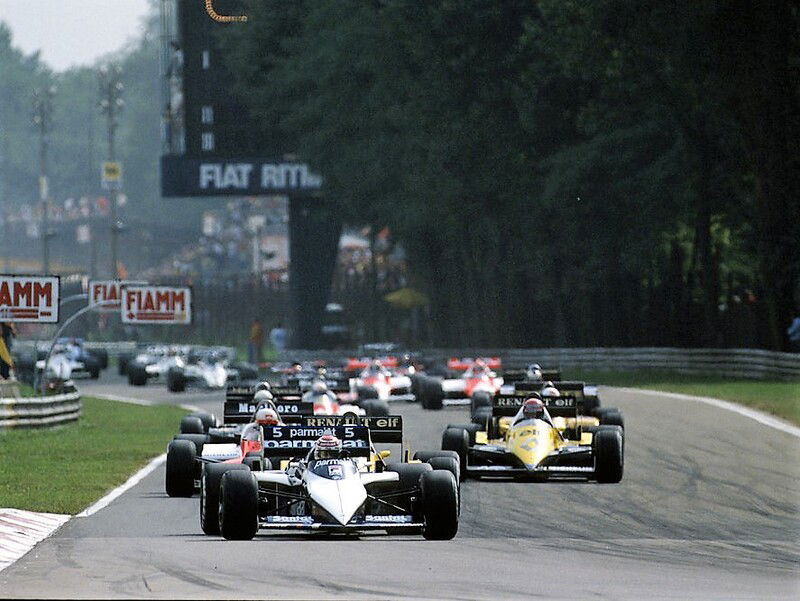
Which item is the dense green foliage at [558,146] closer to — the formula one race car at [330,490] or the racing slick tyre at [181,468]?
the racing slick tyre at [181,468]

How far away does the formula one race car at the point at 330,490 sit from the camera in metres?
16.0

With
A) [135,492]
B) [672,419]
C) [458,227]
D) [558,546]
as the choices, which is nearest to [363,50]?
[458,227]

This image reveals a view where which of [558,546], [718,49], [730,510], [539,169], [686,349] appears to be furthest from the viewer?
[539,169]

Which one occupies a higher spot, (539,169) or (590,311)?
(539,169)

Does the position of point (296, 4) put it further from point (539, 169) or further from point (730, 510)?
point (730, 510)

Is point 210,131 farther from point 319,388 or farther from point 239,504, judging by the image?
point 239,504

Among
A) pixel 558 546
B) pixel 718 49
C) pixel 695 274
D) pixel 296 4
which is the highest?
pixel 296 4

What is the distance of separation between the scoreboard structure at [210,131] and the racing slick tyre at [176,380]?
9.14 m

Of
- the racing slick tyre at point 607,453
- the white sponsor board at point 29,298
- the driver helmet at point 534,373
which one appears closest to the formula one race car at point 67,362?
the white sponsor board at point 29,298

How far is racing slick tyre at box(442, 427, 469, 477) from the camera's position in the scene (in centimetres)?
2227

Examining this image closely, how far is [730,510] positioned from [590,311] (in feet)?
122

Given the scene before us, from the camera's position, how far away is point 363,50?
204 ft

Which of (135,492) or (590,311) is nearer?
(135,492)

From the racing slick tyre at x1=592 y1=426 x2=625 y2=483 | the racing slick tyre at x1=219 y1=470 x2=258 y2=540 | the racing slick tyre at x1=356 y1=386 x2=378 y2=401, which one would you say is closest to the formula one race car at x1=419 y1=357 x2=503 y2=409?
the racing slick tyre at x1=356 y1=386 x2=378 y2=401
